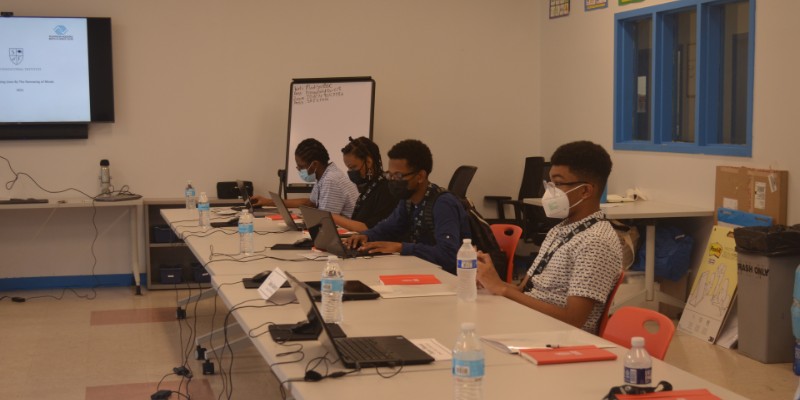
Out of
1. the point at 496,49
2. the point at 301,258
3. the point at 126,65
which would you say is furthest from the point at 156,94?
the point at 301,258

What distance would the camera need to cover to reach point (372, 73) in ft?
27.7

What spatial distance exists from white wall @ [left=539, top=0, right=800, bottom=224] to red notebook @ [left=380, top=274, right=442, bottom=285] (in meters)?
2.94

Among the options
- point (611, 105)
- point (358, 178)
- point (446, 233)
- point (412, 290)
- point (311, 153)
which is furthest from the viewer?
point (611, 105)

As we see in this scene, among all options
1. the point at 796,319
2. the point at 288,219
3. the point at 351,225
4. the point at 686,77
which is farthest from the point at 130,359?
the point at 686,77

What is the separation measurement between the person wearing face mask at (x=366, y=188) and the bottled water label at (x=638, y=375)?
3.53 m

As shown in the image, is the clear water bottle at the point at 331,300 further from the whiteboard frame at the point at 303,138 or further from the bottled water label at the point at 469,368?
the whiteboard frame at the point at 303,138

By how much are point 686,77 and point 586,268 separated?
4340 millimetres

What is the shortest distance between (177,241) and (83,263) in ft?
2.80

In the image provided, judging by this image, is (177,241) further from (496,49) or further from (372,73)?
(496,49)

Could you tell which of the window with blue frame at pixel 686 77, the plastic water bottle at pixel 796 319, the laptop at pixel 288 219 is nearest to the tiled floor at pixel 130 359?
the plastic water bottle at pixel 796 319

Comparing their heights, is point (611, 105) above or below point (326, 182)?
above

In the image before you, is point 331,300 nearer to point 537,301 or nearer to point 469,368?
point 537,301

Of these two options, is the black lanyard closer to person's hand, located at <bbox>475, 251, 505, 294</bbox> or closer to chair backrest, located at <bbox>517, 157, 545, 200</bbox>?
person's hand, located at <bbox>475, 251, 505, 294</bbox>

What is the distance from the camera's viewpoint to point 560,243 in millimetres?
3318
